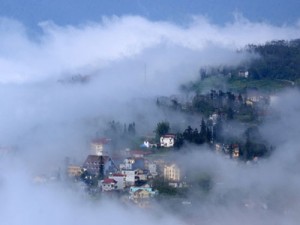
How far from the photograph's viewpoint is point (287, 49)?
14.4m

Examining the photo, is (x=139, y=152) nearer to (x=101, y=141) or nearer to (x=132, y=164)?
(x=132, y=164)

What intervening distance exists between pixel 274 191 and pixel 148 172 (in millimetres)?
2069

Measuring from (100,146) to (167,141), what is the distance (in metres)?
1.06

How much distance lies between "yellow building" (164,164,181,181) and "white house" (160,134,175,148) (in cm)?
100

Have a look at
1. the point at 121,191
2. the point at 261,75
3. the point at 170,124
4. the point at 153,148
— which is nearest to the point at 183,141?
the point at 153,148

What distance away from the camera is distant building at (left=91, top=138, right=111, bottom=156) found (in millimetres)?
9039

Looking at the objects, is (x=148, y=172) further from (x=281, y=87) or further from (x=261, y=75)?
(x=261, y=75)

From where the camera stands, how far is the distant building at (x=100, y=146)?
9039 millimetres

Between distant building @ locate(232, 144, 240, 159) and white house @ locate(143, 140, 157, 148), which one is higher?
white house @ locate(143, 140, 157, 148)

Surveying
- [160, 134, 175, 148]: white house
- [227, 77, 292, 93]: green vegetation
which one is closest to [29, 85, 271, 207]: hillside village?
[160, 134, 175, 148]: white house

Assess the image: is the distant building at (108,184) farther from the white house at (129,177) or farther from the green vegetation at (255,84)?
the green vegetation at (255,84)

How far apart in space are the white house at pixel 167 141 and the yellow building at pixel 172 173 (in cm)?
100

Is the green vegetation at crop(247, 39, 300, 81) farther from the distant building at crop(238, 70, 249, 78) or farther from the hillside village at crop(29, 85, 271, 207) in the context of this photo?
the hillside village at crop(29, 85, 271, 207)

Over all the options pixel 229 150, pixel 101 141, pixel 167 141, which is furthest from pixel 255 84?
pixel 101 141
